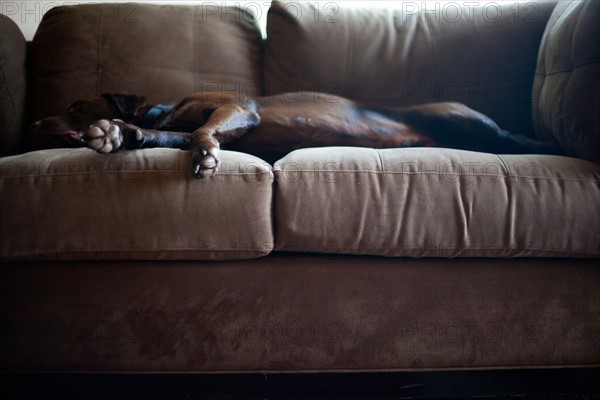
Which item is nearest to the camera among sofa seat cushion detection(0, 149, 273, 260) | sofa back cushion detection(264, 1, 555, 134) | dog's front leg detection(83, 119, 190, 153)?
sofa seat cushion detection(0, 149, 273, 260)

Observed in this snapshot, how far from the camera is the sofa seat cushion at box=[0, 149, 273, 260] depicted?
112 cm

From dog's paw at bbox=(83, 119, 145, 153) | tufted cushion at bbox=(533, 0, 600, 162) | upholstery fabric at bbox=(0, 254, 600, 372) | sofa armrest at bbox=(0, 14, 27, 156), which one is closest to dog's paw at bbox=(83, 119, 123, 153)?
dog's paw at bbox=(83, 119, 145, 153)

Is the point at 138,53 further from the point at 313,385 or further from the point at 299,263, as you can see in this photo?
the point at 313,385

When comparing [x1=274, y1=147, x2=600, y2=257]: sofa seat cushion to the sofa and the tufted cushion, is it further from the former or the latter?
the tufted cushion

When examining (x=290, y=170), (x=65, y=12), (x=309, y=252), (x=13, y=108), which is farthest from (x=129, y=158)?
(x=65, y=12)

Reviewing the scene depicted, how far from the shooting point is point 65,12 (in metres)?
2.16

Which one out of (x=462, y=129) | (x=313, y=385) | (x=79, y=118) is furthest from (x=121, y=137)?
(x=462, y=129)

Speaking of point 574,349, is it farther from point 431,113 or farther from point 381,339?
point 431,113

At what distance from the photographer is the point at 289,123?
1883 millimetres

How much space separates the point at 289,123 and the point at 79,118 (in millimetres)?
835

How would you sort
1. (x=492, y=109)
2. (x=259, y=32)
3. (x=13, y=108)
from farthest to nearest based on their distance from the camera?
(x=259, y=32), (x=492, y=109), (x=13, y=108)

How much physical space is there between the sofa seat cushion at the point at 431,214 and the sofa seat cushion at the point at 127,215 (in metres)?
0.10

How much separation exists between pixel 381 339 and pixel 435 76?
1.38m

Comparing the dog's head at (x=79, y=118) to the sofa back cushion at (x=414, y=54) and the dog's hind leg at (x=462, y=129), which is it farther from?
the dog's hind leg at (x=462, y=129)
